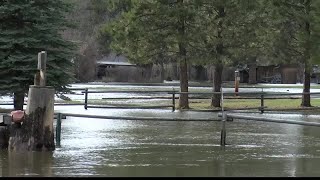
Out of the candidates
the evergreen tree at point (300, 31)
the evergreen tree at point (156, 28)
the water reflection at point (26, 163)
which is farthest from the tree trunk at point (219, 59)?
the water reflection at point (26, 163)

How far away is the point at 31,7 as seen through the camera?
18203 millimetres

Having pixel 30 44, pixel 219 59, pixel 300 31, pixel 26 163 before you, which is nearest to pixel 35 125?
pixel 26 163

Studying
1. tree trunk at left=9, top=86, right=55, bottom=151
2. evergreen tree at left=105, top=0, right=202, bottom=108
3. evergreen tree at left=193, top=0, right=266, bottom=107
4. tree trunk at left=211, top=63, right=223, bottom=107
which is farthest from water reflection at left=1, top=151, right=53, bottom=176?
tree trunk at left=211, top=63, right=223, bottom=107

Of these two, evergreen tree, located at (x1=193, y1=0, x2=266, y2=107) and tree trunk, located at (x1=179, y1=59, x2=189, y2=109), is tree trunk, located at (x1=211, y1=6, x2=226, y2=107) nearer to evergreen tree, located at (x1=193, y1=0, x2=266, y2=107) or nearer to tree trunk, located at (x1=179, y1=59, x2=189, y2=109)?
evergreen tree, located at (x1=193, y1=0, x2=266, y2=107)

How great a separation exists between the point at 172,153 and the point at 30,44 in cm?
838

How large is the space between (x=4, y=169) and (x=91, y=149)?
9.43 feet

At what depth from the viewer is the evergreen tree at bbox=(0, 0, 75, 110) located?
17.8 meters

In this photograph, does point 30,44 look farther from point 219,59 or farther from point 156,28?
point 219,59

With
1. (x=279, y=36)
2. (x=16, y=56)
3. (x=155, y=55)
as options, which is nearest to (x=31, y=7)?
(x=16, y=56)

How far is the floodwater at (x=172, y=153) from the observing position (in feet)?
30.8

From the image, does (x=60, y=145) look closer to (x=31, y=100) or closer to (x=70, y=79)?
(x=31, y=100)

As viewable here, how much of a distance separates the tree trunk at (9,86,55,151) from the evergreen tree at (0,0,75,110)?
21.7 ft

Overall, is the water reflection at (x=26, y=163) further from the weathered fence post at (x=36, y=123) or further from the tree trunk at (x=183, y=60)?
the tree trunk at (x=183, y=60)

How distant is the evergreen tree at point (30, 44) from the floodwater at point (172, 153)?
82.7 inches
